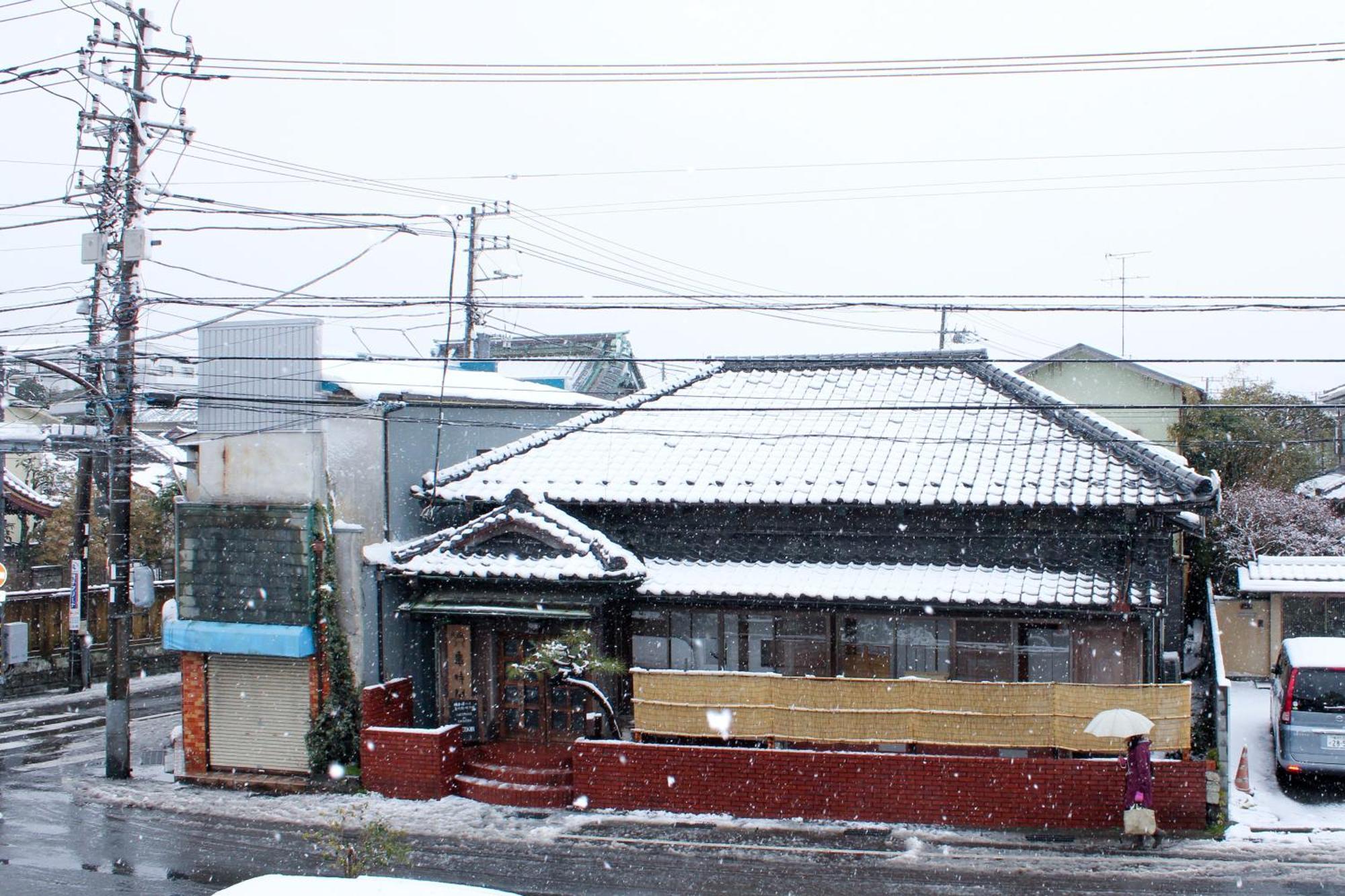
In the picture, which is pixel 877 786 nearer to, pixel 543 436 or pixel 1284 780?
pixel 1284 780

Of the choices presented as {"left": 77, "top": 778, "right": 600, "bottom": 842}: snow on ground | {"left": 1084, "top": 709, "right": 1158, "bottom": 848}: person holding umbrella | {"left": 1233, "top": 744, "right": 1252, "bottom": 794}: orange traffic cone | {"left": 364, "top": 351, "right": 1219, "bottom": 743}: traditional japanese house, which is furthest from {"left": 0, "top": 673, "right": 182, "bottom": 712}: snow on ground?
{"left": 1233, "top": 744, "right": 1252, "bottom": 794}: orange traffic cone

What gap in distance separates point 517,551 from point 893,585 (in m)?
5.58

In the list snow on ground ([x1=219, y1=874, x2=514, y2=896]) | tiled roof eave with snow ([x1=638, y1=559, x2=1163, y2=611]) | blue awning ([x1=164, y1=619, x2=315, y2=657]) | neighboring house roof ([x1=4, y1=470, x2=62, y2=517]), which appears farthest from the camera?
neighboring house roof ([x1=4, y1=470, x2=62, y2=517])

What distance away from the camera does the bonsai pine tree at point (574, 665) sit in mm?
16188

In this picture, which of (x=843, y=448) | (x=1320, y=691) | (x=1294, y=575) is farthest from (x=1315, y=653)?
(x=1294, y=575)

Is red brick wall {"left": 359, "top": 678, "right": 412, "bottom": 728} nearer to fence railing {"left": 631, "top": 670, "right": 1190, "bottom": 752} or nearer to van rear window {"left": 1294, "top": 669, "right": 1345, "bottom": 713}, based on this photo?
fence railing {"left": 631, "top": 670, "right": 1190, "bottom": 752}

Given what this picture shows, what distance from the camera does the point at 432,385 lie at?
69.7 ft

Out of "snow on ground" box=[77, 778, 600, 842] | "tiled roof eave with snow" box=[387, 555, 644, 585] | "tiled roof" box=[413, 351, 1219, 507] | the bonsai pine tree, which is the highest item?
"tiled roof" box=[413, 351, 1219, 507]

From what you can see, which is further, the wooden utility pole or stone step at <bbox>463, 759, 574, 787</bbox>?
the wooden utility pole

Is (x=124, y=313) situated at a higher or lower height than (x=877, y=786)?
higher

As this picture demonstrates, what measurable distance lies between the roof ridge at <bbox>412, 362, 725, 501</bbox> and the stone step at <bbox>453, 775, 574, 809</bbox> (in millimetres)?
5150

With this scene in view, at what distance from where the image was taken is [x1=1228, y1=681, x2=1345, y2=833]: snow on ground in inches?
543

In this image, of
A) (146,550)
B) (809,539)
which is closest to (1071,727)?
(809,539)

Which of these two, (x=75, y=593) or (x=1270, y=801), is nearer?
(x=1270, y=801)
